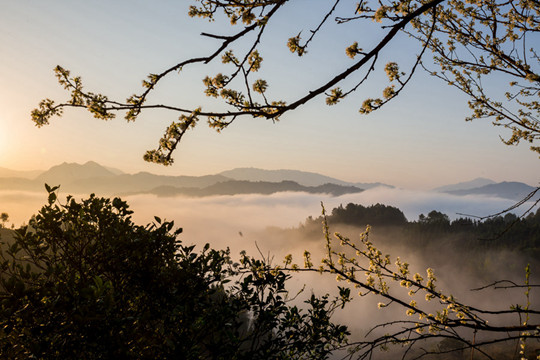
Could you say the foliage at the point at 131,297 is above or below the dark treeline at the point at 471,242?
above

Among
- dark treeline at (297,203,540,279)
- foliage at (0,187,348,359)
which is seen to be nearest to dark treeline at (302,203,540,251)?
dark treeline at (297,203,540,279)

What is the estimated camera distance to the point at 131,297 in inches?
183

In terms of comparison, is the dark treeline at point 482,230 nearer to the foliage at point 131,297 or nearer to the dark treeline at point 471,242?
the dark treeline at point 471,242

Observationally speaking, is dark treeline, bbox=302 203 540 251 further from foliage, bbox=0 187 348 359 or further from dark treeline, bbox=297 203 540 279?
foliage, bbox=0 187 348 359

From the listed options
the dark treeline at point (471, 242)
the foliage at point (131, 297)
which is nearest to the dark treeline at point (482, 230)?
the dark treeline at point (471, 242)

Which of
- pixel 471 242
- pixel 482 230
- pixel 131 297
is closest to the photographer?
pixel 131 297

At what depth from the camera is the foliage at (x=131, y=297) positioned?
3350mm

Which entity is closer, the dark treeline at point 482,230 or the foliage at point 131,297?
the foliage at point 131,297

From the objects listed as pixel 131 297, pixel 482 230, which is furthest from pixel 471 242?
pixel 131 297

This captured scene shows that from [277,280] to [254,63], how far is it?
3.58 metres

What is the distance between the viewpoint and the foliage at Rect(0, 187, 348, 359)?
3.35 m

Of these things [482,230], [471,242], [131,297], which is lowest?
[471,242]

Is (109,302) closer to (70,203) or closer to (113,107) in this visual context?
(113,107)

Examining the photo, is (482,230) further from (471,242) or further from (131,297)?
(131,297)
